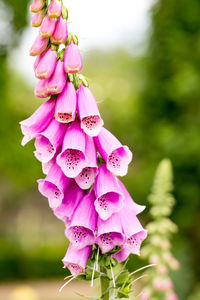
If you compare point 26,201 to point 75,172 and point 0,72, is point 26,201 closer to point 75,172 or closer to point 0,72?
point 0,72

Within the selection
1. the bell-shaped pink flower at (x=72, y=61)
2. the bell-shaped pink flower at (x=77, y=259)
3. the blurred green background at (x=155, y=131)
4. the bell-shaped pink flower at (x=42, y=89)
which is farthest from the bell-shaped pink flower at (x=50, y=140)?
the blurred green background at (x=155, y=131)

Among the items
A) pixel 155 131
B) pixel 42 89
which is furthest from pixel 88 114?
pixel 155 131

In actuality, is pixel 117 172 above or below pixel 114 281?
above

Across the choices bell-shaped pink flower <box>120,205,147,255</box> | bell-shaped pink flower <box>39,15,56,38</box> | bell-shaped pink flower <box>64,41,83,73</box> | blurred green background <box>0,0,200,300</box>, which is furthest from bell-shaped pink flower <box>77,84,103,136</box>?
blurred green background <box>0,0,200,300</box>

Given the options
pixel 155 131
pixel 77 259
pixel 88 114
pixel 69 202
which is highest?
pixel 155 131

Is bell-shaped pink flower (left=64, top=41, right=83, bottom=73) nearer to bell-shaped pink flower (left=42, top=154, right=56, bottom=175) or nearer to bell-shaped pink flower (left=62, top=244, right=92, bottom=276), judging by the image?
bell-shaped pink flower (left=42, top=154, right=56, bottom=175)

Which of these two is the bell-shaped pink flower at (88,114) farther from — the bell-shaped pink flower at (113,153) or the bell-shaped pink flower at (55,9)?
the bell-shaped pink flower at (55,9)

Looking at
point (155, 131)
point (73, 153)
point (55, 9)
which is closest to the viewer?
point (55, 9)

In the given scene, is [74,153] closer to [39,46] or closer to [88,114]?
[88,114]

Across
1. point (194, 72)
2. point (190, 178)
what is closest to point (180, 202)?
point (190, 178)
